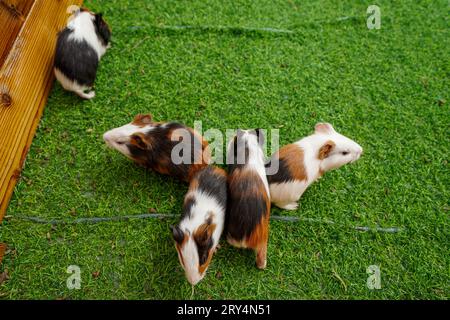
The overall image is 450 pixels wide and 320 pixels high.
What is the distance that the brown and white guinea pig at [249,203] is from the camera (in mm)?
2146

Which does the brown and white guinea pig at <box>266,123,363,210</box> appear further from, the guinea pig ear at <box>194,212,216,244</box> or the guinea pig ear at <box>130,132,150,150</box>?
the guinea pig ear at <box>130,132,150,150</box>

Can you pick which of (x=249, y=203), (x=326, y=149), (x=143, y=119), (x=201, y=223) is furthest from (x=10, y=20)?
(x=326, y=149)

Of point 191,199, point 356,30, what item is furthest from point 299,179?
point 356,30

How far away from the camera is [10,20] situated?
2561mm

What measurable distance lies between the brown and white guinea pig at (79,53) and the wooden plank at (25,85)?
6.2 inches

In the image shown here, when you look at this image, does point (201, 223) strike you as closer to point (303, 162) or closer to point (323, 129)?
point (303, 162)

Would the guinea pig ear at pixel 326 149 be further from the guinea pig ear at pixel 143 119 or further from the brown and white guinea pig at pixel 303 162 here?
the guinea pig ear at pixel 143 119

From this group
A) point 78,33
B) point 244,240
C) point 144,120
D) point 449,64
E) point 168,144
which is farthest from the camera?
point 449,64

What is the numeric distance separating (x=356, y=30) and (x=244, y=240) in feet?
8.79

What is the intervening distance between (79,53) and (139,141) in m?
1.05

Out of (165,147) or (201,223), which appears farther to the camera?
(165,147)

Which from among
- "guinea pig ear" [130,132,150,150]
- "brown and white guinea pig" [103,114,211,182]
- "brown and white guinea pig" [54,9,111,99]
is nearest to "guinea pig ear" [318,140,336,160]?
"brown and white guinea pig" [103,114,211,182]
